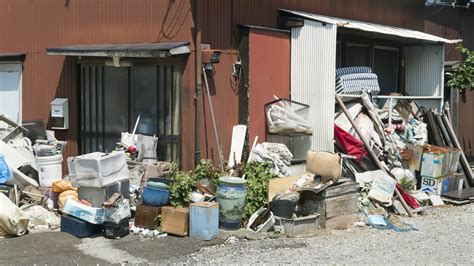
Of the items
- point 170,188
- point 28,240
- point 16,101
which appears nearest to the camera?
point 28,240

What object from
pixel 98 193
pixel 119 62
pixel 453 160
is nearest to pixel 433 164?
pixel 453 160

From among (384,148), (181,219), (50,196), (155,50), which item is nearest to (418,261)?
(181,219)

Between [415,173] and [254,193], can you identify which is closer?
[254,193]

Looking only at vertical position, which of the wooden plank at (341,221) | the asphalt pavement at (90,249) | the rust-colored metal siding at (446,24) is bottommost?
the asphalt pavement at (90,249)

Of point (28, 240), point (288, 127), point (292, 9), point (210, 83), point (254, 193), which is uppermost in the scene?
point (292, 9)

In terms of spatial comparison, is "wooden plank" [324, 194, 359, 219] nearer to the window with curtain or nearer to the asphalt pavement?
the asphalt pavement

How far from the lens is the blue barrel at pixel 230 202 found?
841 centimetres

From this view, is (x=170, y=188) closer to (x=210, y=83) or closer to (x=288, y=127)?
(x=210, y=83)

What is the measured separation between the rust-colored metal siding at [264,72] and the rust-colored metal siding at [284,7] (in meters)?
0.35

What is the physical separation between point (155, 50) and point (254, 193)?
109 inches

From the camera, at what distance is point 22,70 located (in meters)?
11.9

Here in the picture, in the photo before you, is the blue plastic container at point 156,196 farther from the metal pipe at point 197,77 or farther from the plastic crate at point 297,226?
the plastic crate at point 297,226

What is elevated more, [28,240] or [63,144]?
[63,144]

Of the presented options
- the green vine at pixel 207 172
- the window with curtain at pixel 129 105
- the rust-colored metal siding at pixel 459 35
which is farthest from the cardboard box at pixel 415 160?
the rust-colored metal siding at pixel 459 35
